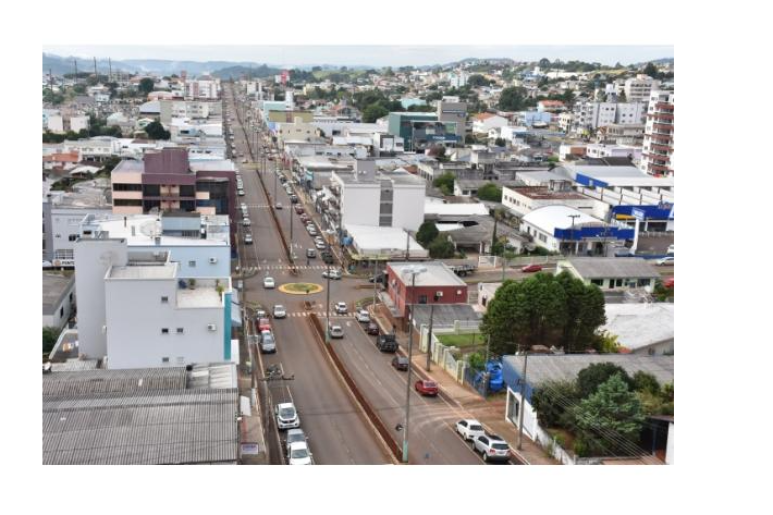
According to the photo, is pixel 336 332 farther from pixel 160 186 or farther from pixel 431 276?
pixel 160 186

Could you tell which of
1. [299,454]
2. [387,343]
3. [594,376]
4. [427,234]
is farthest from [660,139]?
[299,454]

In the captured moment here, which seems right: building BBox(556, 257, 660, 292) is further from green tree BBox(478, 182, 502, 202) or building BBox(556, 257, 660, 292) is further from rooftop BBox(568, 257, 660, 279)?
green tree BBox(478, 182, 502, 202)

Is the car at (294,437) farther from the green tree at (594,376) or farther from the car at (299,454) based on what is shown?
the green tree at (594,376)

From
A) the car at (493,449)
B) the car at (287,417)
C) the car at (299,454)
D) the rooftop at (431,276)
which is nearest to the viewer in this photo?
the car at (299,454)

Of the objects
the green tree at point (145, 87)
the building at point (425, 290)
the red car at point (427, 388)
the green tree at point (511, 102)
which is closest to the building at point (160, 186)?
the building at point (425, 290)

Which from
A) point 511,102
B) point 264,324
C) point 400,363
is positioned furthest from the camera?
point 511,102

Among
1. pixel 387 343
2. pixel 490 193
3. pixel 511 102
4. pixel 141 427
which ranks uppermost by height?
pixel 511 102
